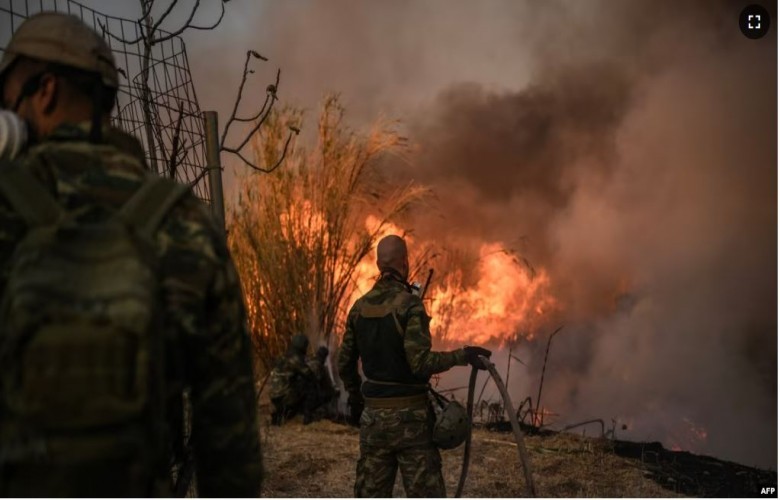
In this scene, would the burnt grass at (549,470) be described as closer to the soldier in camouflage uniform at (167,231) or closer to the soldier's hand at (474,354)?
the soldier's hand at (474,354)

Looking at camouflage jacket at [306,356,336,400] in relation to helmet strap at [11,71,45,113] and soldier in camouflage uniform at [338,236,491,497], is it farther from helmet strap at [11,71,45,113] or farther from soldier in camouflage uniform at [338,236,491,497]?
helmet strap at [11,71,45,113]

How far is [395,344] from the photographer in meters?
4.74

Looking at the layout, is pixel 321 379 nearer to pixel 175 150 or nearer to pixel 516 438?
pixel 516 438

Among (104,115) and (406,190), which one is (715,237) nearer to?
(406,190)

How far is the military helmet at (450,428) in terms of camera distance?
4750 mm

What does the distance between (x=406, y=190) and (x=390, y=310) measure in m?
7.23

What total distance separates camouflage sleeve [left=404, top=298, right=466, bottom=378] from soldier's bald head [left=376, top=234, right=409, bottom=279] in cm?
26

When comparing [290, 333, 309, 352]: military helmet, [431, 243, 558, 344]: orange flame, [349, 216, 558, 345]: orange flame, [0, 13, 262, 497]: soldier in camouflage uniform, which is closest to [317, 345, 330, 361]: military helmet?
[290, 333, 309, 352]: military helmet

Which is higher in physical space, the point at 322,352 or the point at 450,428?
the point at 322,352

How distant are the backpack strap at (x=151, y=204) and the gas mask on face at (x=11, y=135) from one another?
279mm

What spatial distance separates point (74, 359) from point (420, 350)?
3.09m

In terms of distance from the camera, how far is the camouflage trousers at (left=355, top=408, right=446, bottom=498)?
4707mm

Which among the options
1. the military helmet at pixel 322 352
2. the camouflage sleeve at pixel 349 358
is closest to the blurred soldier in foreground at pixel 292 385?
the military helmet at pixel 322 352

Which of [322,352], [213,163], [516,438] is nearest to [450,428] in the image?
[516,438]
